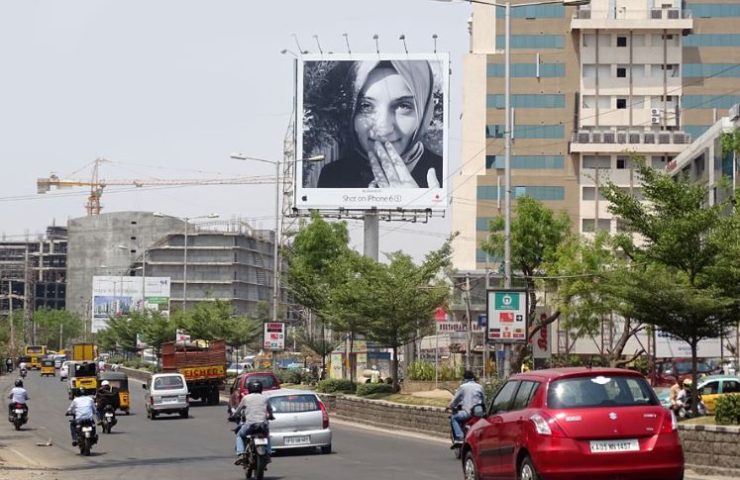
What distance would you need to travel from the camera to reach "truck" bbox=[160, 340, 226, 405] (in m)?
57.9

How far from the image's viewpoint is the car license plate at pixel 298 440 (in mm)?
27562

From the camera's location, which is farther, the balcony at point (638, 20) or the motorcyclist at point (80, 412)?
the balcony at point (638, 20)

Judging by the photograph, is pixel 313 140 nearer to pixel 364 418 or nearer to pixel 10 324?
pixel 364 418

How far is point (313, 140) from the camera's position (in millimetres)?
74500

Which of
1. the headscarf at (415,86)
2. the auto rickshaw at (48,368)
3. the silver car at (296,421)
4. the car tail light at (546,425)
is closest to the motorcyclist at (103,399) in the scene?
the silver car at (296,421)

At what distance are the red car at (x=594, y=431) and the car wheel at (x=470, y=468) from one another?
179 centimetres

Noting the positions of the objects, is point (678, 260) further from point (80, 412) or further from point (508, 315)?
point (80, 412)

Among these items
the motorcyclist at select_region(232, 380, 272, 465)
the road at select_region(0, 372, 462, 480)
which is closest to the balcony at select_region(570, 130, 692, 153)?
the road at select_region(0, 372, 462, 480)

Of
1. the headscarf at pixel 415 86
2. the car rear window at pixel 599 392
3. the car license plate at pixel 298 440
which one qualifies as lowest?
the car license plate at pixel 298 440

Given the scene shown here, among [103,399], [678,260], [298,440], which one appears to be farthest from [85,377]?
[678,260]

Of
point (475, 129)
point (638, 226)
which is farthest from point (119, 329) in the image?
point (638, 226)

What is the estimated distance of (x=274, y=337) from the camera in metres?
57.6

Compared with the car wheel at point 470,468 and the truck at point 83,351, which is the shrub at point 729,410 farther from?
the truck at point 83,351

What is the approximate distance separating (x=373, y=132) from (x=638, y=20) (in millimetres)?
38482
